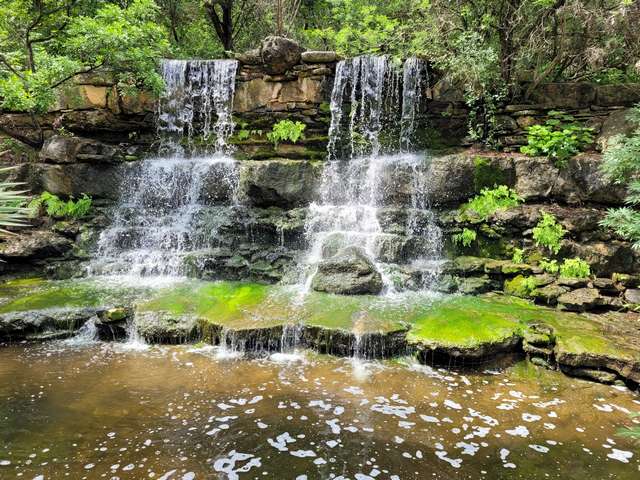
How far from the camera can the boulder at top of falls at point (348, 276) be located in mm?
7859

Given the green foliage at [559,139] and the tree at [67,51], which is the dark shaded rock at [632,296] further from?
the tree at [67,51]

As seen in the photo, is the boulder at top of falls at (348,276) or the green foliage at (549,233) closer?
the boulder at top of falls at (348,276)

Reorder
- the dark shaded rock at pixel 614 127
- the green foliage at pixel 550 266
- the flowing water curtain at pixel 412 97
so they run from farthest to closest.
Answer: the flowing water curtain at pixel 412 97
the dark shaded rock at pixel 614 127
the green foliage at pixel 550 266

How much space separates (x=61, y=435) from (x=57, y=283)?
18.2 ft

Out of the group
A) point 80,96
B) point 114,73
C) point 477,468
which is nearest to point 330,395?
point 477,468

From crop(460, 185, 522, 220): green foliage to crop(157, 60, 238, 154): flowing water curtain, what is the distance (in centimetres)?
755

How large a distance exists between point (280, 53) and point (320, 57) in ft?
3.89

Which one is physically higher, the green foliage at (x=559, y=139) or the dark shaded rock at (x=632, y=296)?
the green foliage at (x=559, y=139)

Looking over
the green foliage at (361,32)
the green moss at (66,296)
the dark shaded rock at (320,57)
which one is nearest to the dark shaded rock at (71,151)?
the green moss at (66,296)

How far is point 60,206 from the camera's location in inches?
422

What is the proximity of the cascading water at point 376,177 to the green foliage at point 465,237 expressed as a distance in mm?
421

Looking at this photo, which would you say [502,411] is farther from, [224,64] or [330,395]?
[224,64]

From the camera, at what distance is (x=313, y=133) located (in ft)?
41.3

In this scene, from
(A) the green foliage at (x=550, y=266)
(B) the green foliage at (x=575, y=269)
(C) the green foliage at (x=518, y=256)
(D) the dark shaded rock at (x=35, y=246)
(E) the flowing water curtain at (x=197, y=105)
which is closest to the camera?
(B) the green foliage at (x=575, y=269)
